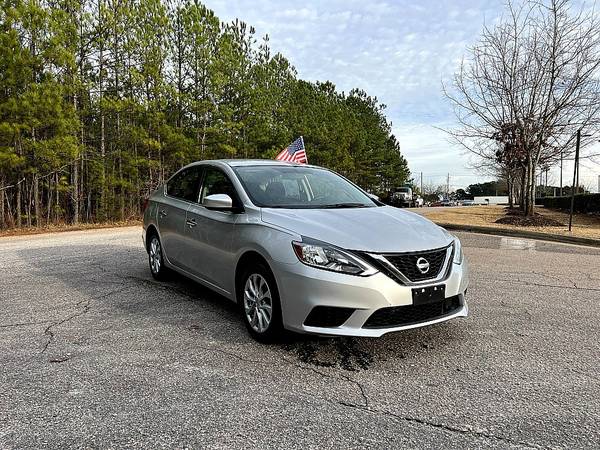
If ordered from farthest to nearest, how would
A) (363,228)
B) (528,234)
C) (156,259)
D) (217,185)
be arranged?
(528,234), (156,259), (217,185), (363,228)

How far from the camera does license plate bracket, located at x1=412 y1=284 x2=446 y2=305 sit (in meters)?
3.43

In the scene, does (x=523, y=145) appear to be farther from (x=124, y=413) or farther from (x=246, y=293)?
(x=124, y=413)

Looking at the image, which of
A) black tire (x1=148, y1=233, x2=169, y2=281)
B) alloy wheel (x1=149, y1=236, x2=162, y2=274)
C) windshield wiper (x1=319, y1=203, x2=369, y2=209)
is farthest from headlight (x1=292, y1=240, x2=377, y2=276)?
alloy wheel (x1=149, y1=236, x2=162, y2=274)

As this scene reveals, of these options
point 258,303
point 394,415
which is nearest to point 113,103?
point 258,303

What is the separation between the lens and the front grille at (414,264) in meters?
3.43

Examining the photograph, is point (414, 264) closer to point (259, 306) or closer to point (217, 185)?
point (259, 306)

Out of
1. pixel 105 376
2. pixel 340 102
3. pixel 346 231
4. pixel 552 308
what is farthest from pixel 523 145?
pixel 340 102

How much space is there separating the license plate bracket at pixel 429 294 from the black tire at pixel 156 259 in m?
3.63

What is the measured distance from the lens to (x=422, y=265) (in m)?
3.51

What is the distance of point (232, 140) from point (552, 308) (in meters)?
21.3

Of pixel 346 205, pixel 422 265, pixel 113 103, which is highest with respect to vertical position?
pixel 113 103

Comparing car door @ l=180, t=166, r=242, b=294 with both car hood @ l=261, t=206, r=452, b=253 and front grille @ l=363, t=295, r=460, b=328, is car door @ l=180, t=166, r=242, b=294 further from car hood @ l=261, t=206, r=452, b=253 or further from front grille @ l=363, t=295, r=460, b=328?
front grille @ l=363, t=295, r=460, b=328

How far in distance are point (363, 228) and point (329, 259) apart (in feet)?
1.54

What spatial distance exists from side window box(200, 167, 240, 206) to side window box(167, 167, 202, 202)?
18 cm
